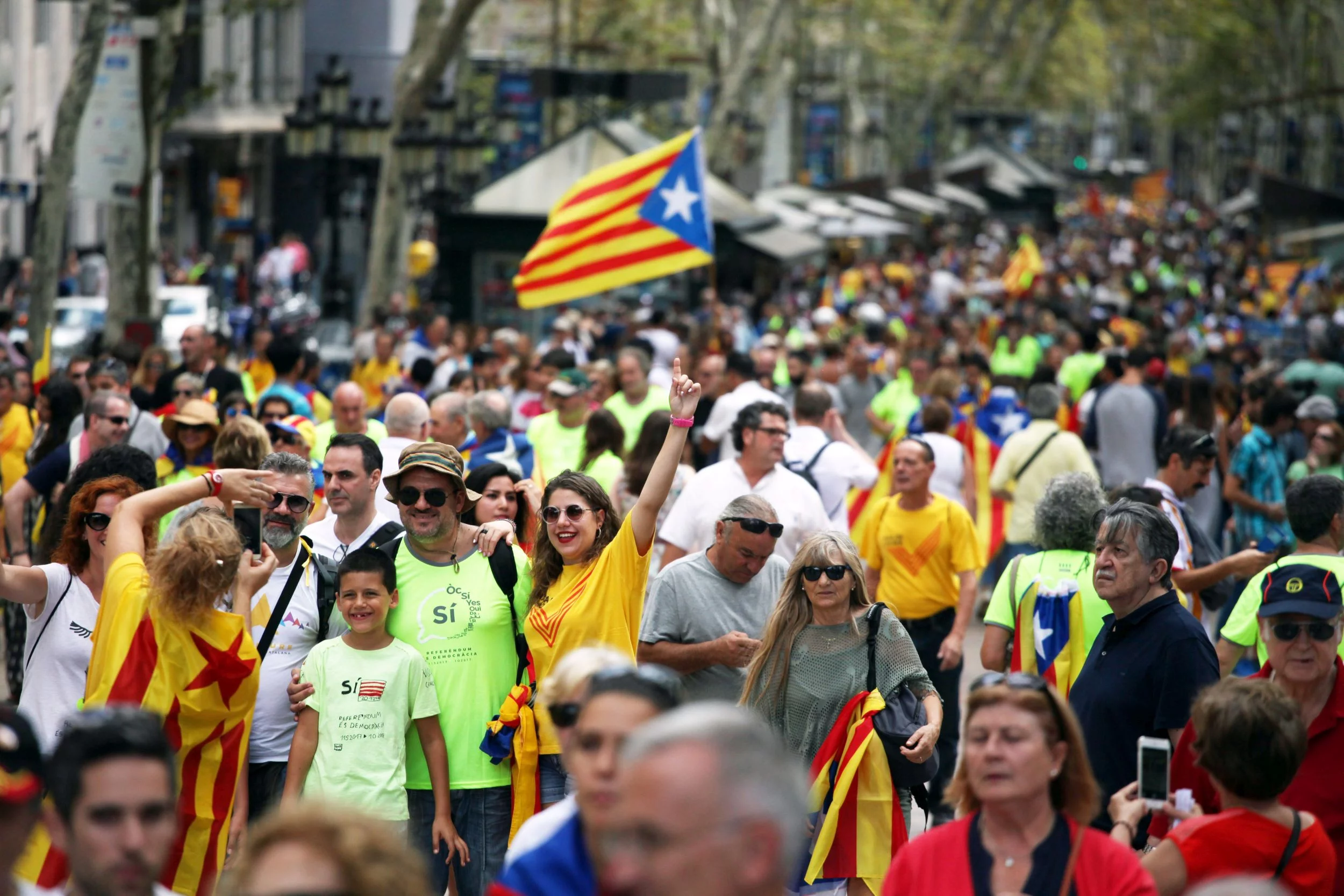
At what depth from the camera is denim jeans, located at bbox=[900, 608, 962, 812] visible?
826cm

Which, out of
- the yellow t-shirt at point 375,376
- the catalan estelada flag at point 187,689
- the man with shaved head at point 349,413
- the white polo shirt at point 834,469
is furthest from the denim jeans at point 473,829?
the yellow t-shirt at point 375,376

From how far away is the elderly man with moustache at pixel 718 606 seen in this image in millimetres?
6223

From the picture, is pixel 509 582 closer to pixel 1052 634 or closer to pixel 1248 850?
pixel 1052 634

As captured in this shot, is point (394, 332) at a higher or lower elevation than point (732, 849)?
lower

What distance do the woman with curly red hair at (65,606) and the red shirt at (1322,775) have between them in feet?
10.1

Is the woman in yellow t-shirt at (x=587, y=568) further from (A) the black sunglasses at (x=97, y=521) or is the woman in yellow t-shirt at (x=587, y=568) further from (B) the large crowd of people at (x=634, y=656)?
(A) the black sunglasses at (x=97, y=521)

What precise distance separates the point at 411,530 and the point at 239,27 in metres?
39.2

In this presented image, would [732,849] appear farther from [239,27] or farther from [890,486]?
[239,27]

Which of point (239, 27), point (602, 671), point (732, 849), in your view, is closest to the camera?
point (732, 849)

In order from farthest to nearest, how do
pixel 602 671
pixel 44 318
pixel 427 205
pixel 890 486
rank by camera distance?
pixel 427 205 < pixel 44 318 < pixel 890 486 < pixel 602 671

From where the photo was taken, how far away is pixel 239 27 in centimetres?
4253

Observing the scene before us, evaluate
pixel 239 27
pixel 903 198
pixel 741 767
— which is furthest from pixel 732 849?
pixel 903 198

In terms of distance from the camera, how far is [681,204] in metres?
12.7

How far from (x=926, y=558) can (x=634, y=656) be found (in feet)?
9.54
